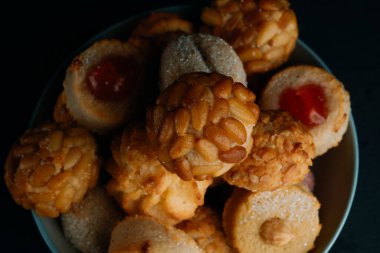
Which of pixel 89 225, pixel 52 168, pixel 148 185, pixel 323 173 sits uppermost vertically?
pixel 52 168

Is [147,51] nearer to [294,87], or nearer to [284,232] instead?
[294,87]

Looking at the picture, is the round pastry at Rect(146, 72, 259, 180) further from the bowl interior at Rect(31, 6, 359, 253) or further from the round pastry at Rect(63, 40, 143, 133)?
the bowl interior at Rect(31, 6, 359, 253)

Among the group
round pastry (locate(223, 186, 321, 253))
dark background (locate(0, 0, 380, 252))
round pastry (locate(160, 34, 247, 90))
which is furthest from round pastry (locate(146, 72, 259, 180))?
dark background (locate(0, 0, 380, 252))

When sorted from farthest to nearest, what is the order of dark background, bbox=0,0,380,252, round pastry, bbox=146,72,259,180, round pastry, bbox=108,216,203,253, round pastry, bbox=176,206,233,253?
dark background, bbox=0,0,380,252
round pastry, bbox=176,206,233,253
round pastry, bbox=108,216,203,253
round pastry, bbox=146,72,259,180

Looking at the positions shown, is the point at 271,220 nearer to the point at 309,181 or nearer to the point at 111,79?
the point at 309,181

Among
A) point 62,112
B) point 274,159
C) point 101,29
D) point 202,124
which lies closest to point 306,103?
point 274,159

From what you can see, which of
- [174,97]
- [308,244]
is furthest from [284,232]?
[174,97]

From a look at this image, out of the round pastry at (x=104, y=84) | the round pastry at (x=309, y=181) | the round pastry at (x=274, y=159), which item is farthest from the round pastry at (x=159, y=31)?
the round pastry at (x=309, y=181)
